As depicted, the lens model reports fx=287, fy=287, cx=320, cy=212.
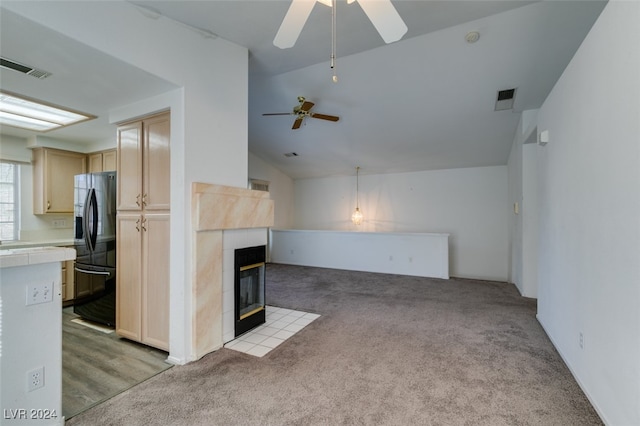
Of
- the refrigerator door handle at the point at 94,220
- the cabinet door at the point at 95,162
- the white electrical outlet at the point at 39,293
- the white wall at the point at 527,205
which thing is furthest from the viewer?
the white wall at the point at 527,205

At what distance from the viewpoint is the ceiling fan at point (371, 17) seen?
5.57 feet

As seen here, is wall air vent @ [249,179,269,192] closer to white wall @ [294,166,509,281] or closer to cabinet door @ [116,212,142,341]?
white wall @ [294,166,509,281]

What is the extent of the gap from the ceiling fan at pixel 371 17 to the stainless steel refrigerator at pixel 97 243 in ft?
8.03

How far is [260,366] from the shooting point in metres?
2.40

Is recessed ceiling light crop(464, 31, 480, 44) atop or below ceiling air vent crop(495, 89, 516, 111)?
atop

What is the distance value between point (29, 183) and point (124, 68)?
3327 mm

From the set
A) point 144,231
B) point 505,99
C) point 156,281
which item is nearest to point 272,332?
point 156,281

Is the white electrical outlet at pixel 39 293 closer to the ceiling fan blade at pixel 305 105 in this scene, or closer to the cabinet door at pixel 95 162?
the cabinet door at pixel 95 162

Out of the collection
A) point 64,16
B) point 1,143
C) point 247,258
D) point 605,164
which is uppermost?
point 64,16

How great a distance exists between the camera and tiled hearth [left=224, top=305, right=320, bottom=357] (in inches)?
108

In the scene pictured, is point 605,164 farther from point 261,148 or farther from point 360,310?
point 261,148

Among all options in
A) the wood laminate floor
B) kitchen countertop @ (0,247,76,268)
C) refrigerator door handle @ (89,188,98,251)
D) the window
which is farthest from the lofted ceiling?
the wood laminate floor

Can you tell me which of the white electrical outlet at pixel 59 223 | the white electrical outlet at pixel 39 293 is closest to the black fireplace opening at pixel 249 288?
the white electrical outlet at pixel 39 293

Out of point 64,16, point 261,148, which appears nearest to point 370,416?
point 64,16
